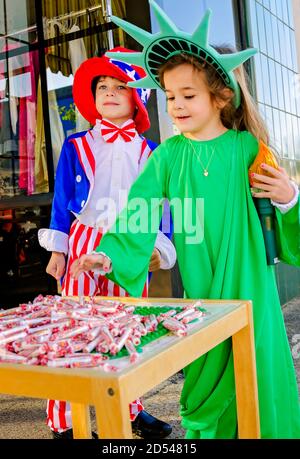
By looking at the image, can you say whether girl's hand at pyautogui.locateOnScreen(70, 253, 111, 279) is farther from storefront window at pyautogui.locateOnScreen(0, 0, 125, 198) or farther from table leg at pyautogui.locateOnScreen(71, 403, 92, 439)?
storefront window at pyautogui.locateOnScreen(0, 0, 125, 198)

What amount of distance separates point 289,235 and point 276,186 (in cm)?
17

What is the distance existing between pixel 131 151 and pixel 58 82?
6.61ft

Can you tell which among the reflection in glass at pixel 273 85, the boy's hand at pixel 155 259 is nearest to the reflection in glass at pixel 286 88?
the reflection in glass at pixel 273 85

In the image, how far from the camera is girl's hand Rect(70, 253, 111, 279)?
1.47 metres

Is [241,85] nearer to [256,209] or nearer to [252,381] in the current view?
[256,209]

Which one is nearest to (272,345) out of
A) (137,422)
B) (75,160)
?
(137,422)

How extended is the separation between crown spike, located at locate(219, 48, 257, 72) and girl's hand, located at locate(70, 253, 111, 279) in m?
0.68

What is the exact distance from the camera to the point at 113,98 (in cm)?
202

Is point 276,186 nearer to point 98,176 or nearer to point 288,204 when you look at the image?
point 288,204

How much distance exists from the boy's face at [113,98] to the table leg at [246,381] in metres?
1.00

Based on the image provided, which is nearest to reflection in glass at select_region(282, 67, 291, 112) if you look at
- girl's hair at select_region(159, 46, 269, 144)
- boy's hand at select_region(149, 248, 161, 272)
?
girl's hair at select_region(159, 46, 269, 144)

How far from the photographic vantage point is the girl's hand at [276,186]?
4.99 ft

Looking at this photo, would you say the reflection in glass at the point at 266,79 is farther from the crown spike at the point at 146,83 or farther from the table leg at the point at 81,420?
the table leg at the point at 81,420

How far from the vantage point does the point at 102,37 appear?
3.62 m
